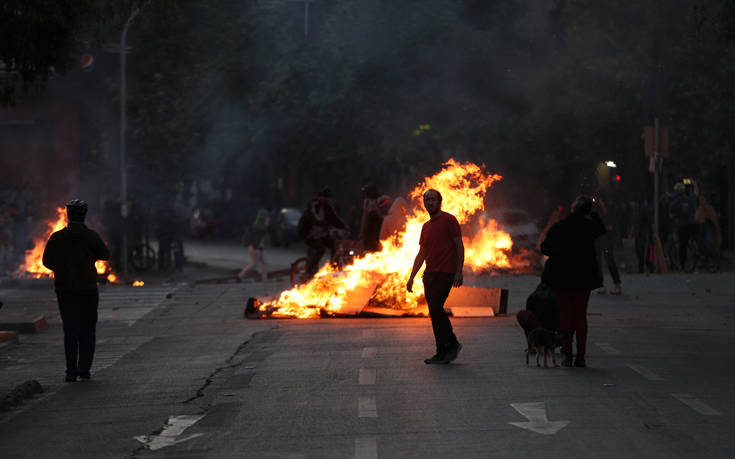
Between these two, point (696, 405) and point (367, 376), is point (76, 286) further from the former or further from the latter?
point (696, 405)

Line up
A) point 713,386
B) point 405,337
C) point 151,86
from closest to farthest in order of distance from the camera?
point 713,386 < point 405,337 < point 151,86

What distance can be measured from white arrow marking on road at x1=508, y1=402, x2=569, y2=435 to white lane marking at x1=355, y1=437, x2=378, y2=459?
113 cm

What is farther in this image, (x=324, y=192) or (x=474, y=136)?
(x=474, y=136)

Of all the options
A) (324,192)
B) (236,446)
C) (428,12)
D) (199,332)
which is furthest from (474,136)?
(236,446)

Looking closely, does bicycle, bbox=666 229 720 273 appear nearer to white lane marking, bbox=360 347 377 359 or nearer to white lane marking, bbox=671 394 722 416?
white lane marking, bbox=360 347 377 359

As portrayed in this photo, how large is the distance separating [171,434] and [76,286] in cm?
367

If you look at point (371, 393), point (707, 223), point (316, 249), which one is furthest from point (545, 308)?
point (707, 223)

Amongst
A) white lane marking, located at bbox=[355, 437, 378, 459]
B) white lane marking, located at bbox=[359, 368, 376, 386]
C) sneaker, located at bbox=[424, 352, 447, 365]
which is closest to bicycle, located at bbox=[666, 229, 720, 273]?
sneaker, located at bbox=[424, 352, 447, 365]

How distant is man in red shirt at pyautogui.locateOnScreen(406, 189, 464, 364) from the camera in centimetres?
1238

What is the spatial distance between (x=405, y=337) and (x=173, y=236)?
Answer: 18200 mm

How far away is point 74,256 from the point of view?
40.3ft

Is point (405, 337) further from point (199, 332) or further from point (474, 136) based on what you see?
point (474, 136)

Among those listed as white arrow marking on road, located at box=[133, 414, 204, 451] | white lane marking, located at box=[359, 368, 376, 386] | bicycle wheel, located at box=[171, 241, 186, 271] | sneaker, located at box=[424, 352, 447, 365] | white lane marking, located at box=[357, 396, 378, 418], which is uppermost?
bicycle wheel, located at box=[171, 241, 186, 271]

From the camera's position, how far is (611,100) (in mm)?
38750
